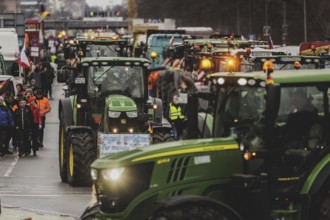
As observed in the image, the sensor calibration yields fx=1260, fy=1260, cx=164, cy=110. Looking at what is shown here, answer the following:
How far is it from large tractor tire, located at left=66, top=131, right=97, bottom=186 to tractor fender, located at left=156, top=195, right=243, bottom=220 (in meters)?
10.5

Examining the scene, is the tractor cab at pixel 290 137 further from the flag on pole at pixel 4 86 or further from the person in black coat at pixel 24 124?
the flag on pole at pixel 4 86

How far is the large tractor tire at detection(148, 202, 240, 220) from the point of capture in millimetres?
12359

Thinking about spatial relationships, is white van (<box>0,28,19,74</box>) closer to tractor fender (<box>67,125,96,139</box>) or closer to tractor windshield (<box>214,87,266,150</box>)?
tractor fender (<box>67,125,96,139</box>)

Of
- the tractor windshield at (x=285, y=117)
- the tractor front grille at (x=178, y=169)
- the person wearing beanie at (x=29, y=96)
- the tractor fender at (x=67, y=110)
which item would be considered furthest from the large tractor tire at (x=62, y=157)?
the tractor front grille at (x=178, y=169)

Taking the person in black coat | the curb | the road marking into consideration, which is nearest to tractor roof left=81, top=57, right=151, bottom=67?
the road marking

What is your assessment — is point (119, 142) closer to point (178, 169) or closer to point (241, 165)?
point (241, 165)

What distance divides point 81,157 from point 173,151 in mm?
10201

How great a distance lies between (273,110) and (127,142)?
10383 millimetres

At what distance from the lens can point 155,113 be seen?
27.2 meters

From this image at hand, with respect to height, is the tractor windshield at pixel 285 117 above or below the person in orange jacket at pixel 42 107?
above

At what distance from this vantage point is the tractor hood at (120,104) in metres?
23.4

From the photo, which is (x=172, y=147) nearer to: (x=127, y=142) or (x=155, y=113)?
(x=127, y=142)

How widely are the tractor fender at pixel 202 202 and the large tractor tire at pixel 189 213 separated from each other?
0.03m

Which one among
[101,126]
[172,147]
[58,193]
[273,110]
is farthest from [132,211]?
[101,126]
